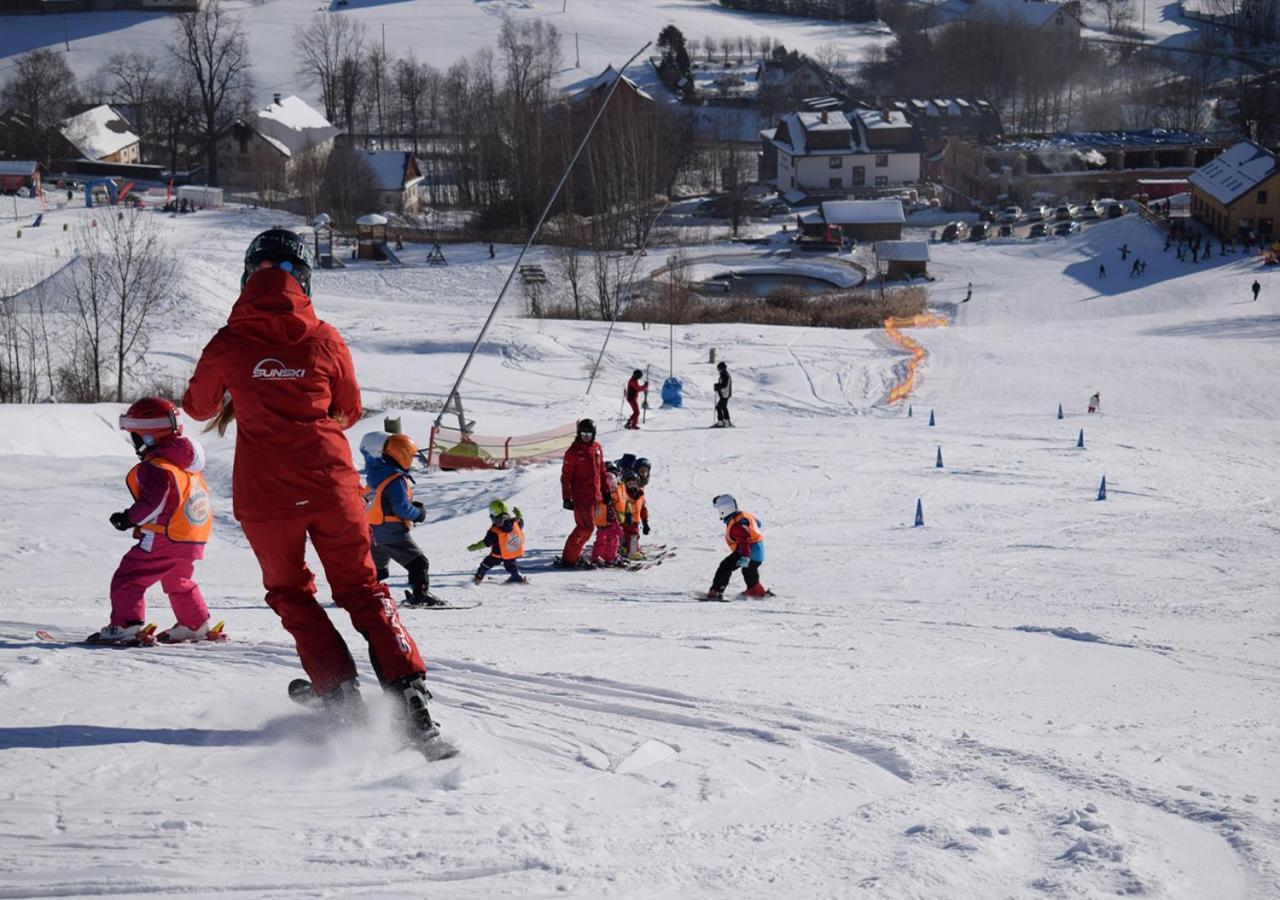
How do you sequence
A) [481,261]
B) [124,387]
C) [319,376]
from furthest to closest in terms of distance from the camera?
[481,261]
[124,387]
[319,376]

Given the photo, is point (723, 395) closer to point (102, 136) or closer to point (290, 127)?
point (290, 127)

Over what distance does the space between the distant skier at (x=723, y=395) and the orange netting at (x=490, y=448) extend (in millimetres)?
2993

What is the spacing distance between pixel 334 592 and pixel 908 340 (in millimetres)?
34702

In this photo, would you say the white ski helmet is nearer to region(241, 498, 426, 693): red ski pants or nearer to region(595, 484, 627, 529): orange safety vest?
region(595, 484, 627, 529): orange safety vest

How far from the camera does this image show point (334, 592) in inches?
198

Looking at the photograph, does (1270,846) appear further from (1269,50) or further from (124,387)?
(1269,50)

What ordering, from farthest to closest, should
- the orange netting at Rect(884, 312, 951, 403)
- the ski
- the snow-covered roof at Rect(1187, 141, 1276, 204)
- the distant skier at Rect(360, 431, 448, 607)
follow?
1. the snow-covered roof at Rect(1187, 141, 1276, 204)
2. the orange netting at Rect(884, 312, 951, 403)
3. the ski
4. the distant skier at Rect(360, 431, 448, 607)

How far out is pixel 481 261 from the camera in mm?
59375

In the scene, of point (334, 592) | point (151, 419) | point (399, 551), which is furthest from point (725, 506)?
point (334, 592)

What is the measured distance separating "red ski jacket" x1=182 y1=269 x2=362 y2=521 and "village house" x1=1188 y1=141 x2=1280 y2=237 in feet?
212

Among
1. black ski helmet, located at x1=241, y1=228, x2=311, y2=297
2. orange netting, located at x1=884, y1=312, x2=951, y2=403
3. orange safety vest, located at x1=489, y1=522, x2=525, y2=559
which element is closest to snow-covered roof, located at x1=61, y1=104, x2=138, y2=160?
orange netting, located at x1=884, y1=312, x2=951, y2=403

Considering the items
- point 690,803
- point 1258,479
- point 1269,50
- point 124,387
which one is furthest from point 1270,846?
point 1269,50

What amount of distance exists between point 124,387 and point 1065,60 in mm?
107615

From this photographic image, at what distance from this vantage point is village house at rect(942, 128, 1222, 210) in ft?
265
